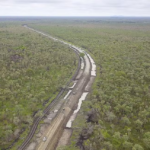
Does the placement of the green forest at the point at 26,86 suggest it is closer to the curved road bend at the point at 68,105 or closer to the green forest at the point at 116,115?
the curved road bend at the point at 68,105

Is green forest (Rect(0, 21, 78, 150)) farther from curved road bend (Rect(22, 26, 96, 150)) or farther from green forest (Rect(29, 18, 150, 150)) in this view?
green forest (Rect(29, 18, 150, 150))

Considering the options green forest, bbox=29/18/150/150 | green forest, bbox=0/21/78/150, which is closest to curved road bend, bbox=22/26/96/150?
green forest, bbox=29/18/150/150

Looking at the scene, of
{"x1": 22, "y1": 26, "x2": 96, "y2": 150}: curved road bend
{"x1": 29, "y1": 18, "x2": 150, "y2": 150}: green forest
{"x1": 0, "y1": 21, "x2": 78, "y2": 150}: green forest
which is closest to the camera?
{"x1": 29, "y1": 18, "x2": 150, "y2": 150}: green forest

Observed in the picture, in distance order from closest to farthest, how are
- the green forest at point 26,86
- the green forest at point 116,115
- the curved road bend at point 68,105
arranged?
the green forest at point 116,115 → the curved road bend at point 68,105 → the green forest at point 26,86

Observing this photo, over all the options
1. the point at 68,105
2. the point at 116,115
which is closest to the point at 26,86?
the point at 68,105

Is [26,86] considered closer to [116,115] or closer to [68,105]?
[68,105]

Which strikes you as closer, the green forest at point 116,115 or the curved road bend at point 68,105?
the green forest at point 116,115

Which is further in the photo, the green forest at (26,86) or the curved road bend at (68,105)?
the green forest at (26,86)

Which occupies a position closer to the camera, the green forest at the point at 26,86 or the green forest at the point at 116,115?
the green forest at the point at 116,115

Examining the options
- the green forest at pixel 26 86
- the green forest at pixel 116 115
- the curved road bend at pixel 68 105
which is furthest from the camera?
the green forest at pixel 26 86

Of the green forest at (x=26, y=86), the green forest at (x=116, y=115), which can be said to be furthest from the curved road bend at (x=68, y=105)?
the green forest at (x=26, y=86)
